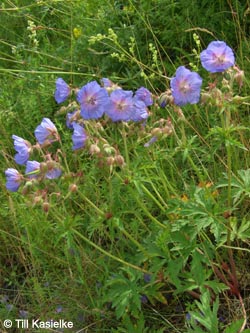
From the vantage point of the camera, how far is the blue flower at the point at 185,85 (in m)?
2.00

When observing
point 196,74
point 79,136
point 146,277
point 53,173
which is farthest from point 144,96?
point 146,277

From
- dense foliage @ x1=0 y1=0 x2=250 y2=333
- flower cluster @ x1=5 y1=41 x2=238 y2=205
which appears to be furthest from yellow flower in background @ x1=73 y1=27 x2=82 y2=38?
flower cluster @ x1=5 y1=41 x2=238 y2=205

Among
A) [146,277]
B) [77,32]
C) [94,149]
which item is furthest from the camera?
[77,32]

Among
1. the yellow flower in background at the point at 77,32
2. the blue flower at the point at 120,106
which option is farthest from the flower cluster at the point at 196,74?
the yellow flower in background at the point at 77,32

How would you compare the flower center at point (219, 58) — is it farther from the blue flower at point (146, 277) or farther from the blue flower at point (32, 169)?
the blue flower at point (146, 277)

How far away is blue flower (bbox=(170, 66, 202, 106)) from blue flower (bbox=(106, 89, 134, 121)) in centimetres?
17

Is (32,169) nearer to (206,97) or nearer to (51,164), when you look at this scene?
(51,164)

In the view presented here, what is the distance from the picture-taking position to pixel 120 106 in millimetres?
1902

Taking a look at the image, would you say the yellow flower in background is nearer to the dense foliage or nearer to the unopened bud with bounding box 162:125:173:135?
the dense foliage

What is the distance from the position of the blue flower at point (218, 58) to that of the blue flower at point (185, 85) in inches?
2.5

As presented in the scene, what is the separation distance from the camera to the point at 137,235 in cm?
229

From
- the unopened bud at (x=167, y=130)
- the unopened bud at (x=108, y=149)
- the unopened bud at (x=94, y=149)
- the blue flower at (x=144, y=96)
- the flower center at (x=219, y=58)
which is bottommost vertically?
the unopened bud at (x=167, y=130)

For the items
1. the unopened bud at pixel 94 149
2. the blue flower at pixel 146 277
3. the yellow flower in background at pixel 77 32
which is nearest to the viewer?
the unopened bud at pixel 94 149

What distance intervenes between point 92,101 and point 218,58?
1.38 ft
